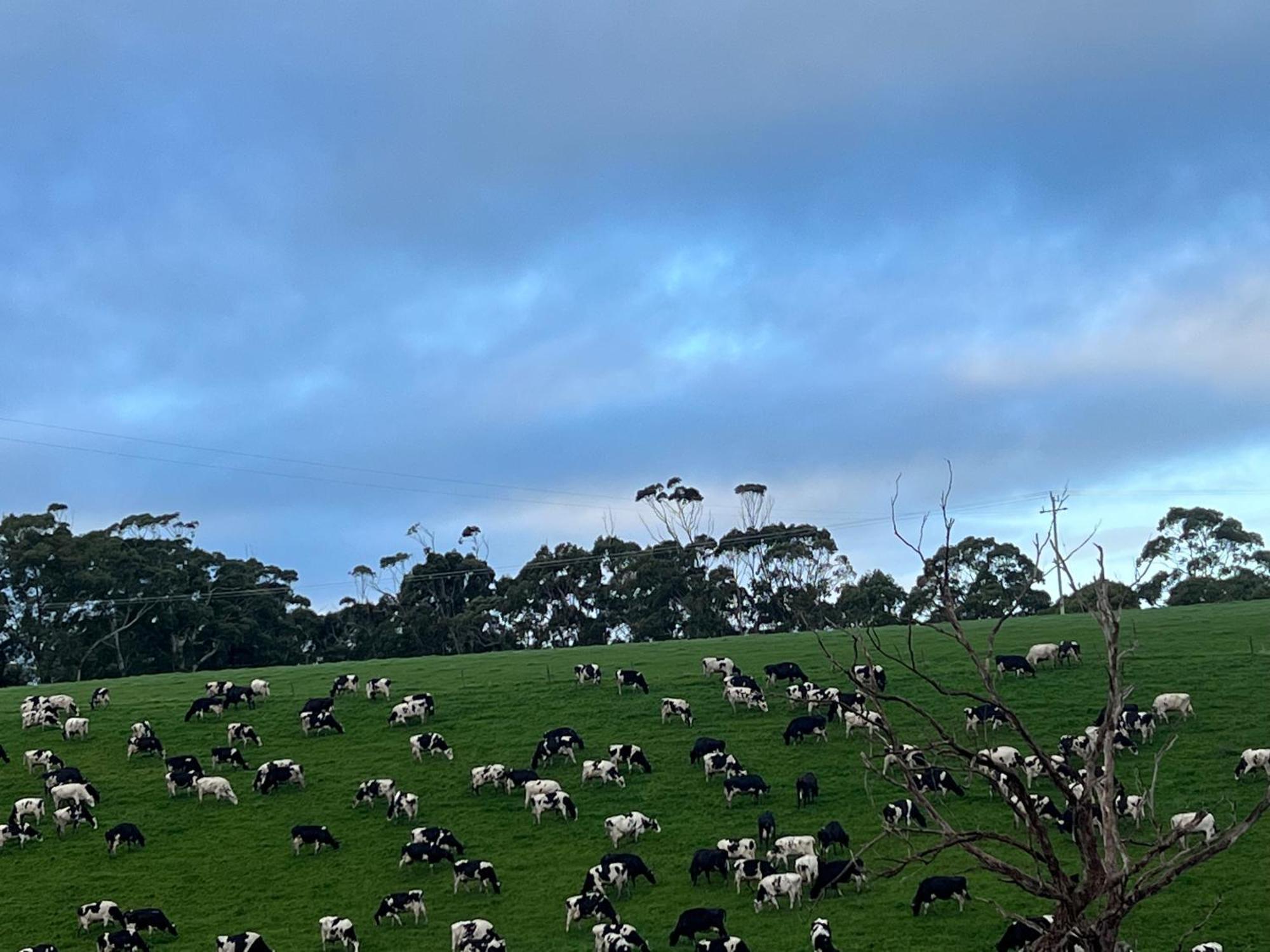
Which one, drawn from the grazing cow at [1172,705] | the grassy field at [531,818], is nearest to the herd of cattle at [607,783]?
the grazing cow at [1172,705]

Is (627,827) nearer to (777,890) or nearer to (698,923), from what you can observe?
(777,890)

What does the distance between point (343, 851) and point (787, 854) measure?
39.6 ft

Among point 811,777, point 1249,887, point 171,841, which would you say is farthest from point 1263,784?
point 171,841

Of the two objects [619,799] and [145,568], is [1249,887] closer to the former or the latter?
[619,799]

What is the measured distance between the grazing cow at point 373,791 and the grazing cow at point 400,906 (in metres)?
7.97

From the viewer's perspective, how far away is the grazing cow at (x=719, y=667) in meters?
49.7

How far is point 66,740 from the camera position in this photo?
4588cm

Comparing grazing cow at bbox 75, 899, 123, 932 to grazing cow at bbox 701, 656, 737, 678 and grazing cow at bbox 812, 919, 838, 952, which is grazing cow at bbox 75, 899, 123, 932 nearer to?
grazing cow at bbox 812, 919, 838, 952

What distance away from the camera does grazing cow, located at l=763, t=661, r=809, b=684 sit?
47625 millimetres

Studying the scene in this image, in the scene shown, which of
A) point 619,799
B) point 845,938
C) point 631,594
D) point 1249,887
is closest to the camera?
point 845,938

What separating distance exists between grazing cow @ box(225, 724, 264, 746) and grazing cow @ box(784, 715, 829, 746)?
1800 cm

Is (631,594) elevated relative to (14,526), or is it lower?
lower

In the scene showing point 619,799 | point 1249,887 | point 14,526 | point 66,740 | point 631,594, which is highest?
point 14,526

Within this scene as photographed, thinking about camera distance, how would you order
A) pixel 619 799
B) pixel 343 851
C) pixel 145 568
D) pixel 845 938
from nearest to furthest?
1. pixel 845 938
2. pixel 343 851
3. pixel 619 799
4. pixel 145 568
